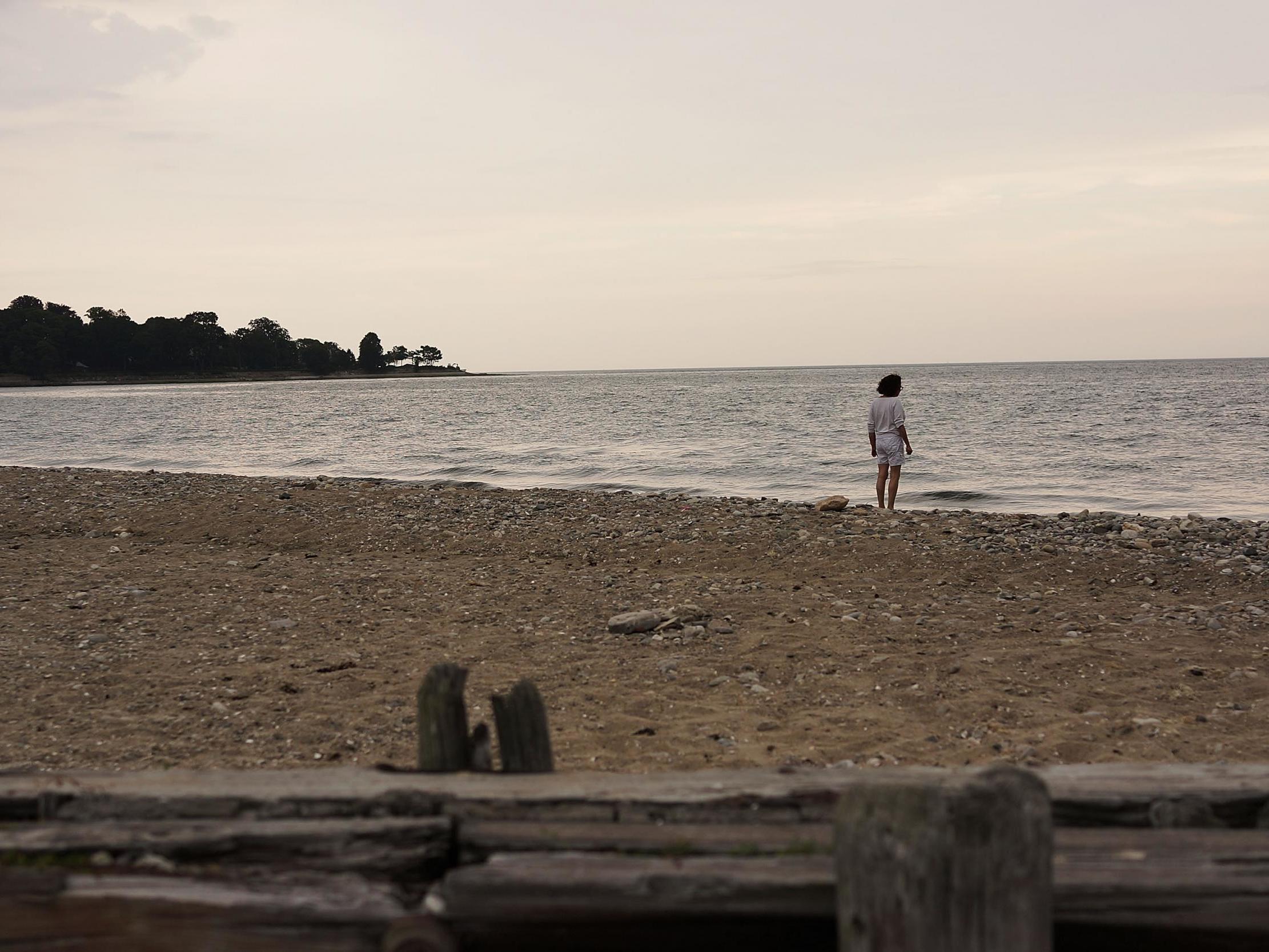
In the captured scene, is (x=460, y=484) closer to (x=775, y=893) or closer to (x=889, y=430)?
(x=889, y=430)

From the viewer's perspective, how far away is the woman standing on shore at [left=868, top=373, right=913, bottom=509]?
13172 mm

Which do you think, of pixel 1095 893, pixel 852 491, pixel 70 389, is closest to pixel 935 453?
pixel 852 491

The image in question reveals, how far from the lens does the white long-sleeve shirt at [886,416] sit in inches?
Answer: 519

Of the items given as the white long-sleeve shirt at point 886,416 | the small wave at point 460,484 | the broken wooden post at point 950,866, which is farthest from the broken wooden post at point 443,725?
the small wave at point 460,484

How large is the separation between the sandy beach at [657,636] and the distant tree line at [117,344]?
440 feet

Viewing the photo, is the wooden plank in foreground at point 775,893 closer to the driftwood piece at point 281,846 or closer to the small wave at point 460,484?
the driftwood piece at point 281,846

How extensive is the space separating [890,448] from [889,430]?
1.12 feet

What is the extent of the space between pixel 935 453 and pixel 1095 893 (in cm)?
2578

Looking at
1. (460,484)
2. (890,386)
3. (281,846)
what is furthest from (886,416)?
(281,846)

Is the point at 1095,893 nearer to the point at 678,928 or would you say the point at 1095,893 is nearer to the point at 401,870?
the point at 678,928

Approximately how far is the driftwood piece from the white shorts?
39.3 ft

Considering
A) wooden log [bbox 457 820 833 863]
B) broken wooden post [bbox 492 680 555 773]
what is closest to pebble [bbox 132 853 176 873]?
wooden log [bbox 457 820 833 863]

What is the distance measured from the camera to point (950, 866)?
1.92 metres

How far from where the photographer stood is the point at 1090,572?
942 centimetres
